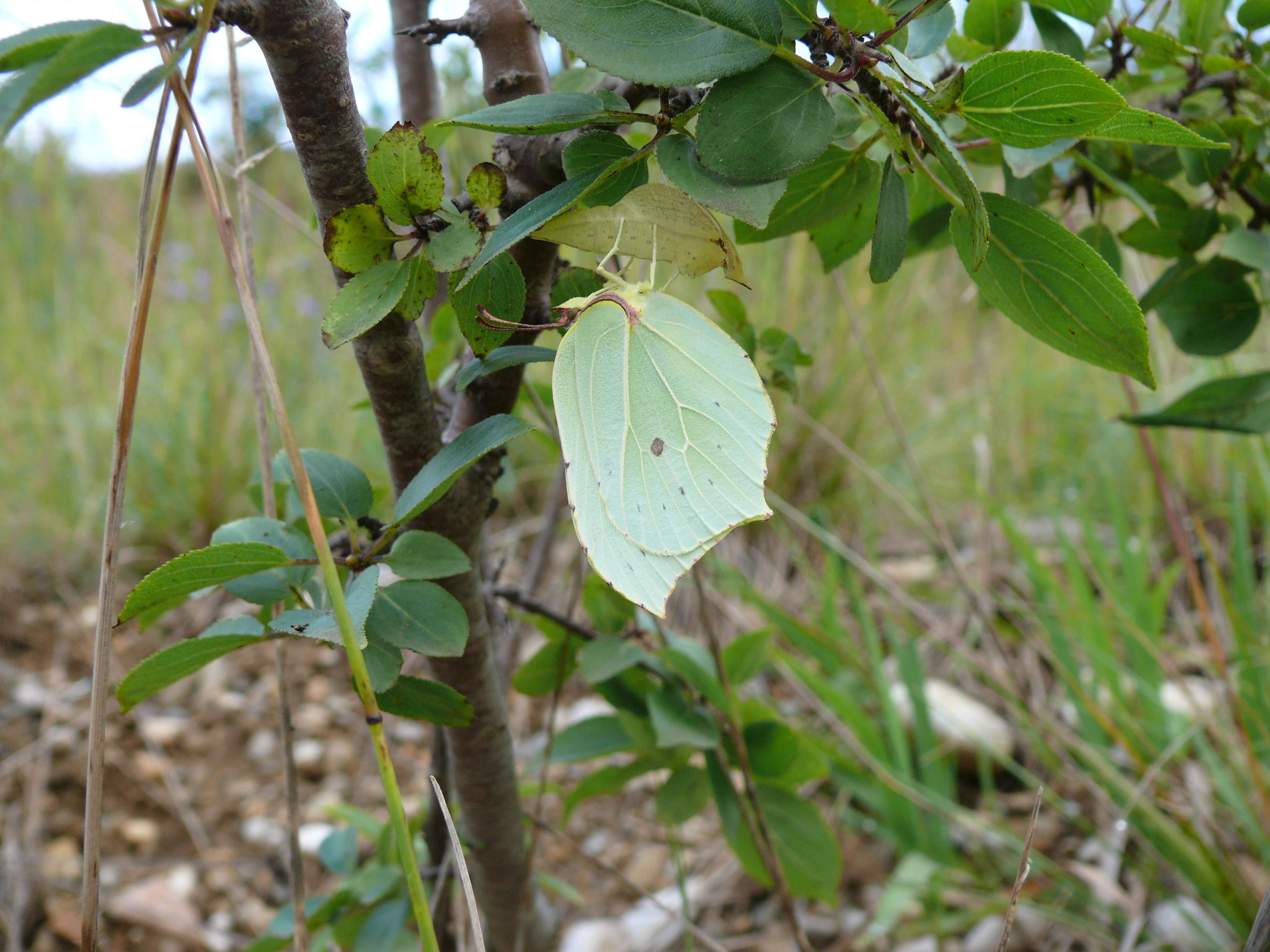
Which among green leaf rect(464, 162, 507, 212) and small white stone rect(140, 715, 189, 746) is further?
small white stone rect(140, 715, 189, 746)

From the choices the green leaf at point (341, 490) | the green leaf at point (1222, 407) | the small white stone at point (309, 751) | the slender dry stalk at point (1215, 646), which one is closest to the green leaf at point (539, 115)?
the green leaf at point (341, 490)

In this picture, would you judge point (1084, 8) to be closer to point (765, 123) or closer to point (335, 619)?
point (765, 123)

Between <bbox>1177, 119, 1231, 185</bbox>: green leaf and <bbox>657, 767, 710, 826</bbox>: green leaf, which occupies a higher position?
<bbox>1177, 119, 1231, 185</bbox>: green leaf

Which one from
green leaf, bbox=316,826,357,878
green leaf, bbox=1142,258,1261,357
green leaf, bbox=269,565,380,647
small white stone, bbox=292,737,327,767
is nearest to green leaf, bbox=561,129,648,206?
green leaf, bbox=269,565,380,647

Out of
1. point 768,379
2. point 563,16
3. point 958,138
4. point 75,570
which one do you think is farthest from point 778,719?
point 75,570

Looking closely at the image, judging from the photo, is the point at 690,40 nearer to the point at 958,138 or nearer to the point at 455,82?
the point at 958,138

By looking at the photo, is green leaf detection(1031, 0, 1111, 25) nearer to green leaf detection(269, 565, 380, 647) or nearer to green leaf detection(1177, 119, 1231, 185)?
green leaf detection(1177, 119, 1231, 185)

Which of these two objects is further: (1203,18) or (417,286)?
(1203,18)

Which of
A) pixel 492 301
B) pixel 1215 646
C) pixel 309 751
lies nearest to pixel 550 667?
pixel 492 301
